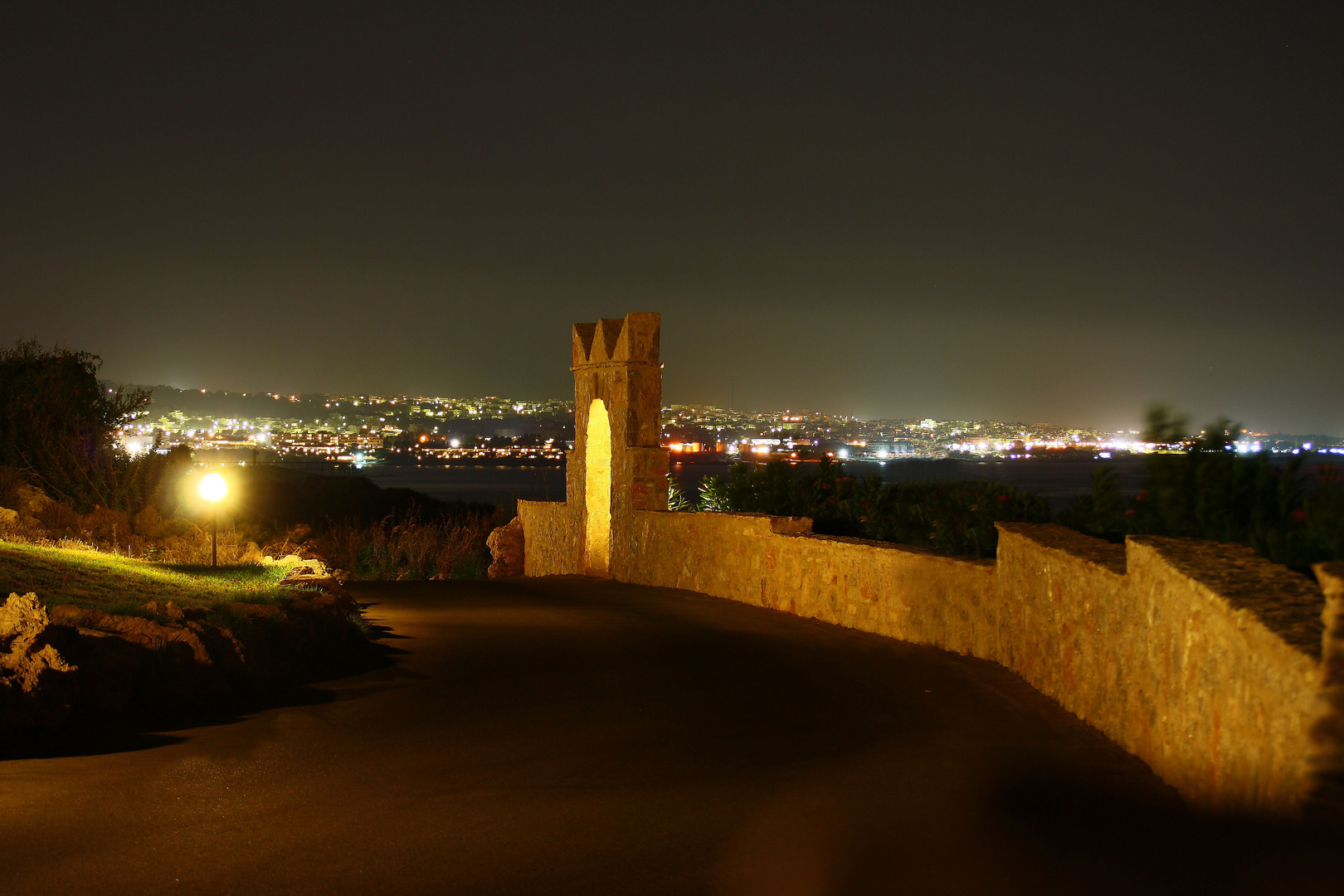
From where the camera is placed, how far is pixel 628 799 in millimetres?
5531

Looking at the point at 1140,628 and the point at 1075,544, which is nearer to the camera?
the point at 1140,628

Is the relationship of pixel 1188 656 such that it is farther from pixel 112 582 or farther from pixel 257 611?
pixel 112 582

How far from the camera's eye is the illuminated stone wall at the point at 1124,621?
170 inches

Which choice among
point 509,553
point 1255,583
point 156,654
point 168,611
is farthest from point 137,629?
point 509,553

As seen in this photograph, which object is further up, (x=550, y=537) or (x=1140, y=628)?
(x=1140, y=628)

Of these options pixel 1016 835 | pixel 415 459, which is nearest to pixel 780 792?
pixel 1016 835

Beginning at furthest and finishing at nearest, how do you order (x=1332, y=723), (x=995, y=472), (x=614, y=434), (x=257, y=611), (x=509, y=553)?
(x=995, y=472) < (x=509, y=553) < (x=614, y=434) < (x=257, y=611) < (x=1332, y=723)

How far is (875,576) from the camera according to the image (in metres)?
11.5

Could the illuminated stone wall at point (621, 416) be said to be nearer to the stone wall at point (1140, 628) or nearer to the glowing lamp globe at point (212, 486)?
the stone wall at point (1140, 628)

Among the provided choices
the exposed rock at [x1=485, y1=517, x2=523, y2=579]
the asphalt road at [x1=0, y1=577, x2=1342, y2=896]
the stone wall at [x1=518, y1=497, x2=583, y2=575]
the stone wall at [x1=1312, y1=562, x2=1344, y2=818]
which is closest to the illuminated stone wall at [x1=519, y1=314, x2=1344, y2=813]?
the stone wall at [x1=1312, y1=562, x2=1344, y2=818]

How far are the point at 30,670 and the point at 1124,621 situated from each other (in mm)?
6491

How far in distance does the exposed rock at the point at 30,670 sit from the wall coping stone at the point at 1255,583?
646cm

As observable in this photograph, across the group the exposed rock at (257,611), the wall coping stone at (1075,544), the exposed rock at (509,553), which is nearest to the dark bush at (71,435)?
the exposed rock at (509,553)

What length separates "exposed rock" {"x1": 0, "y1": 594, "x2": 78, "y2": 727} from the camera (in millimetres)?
6480
